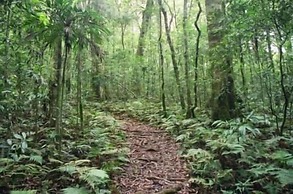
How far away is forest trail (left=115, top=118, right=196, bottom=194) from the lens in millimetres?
5449

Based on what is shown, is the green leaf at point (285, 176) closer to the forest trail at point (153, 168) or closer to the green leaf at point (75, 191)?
the forest trail at point (153, 168)

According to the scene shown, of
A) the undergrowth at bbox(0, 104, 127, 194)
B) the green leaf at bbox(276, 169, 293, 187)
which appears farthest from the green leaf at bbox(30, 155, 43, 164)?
the green leaf at bbox(276, 169, 293, 187)

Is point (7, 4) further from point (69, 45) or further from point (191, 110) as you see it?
point (191, 110)

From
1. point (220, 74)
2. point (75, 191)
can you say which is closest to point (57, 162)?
point (75, 191)

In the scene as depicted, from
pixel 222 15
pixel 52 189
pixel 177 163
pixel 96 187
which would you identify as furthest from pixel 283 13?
pixel 52 189

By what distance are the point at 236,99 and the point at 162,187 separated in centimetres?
414

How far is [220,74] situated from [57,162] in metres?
5.06

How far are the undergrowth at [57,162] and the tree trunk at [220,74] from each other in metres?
2.77

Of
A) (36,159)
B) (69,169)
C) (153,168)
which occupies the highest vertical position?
(36,159)

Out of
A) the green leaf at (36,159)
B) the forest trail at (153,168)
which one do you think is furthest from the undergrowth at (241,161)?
the green leaf at (36,159)

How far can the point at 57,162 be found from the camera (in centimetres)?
556

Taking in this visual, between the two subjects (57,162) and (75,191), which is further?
(57,162)

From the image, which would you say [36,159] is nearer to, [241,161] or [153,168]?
[153,168]

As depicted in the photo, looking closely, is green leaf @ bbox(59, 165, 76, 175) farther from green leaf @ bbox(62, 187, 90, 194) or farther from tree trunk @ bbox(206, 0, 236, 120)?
tree trunk @ bbox(206, 0, 236, 120)
